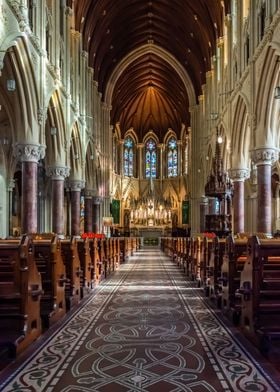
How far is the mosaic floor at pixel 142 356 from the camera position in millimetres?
4156

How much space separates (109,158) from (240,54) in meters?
23.9

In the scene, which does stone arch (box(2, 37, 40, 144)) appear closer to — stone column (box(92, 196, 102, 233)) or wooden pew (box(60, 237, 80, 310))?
wooden pew (box(60, 237, 80, 310))

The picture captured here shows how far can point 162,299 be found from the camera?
936cm

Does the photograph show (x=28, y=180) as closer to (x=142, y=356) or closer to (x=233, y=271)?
(x=233, y=271)

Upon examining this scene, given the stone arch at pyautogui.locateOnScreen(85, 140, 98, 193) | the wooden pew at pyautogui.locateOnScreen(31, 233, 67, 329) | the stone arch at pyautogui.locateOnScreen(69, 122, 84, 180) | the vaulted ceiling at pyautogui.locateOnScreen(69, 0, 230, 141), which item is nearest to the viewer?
the wooden pew at pyautogui.locateOnScreen(31, 233, 67, 329)

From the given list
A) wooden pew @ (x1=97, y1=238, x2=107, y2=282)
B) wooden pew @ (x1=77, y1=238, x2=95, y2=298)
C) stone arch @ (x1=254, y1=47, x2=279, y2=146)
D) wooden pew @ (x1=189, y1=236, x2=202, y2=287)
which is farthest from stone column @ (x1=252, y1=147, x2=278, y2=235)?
wooden pew @ (x1=77, y1=238, x2=95, y2=298)

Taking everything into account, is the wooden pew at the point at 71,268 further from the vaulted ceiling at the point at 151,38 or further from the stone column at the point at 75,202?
the vaulted ceiling at the point at 151,38

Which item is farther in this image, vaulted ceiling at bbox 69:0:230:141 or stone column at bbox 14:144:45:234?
vaulted ceiling at bbox 69:0:230:141

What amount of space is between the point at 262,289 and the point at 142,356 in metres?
1.70

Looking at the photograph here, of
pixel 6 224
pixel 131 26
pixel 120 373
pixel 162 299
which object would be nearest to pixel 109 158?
pixel 131 26

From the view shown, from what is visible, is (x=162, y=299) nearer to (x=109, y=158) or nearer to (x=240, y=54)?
(x=240, y=54)

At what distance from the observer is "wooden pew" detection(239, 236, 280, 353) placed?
539 centimetres

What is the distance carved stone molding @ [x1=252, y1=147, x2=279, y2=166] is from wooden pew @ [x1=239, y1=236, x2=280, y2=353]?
1066 centimetres

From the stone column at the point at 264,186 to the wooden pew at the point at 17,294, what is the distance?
38.5ft
